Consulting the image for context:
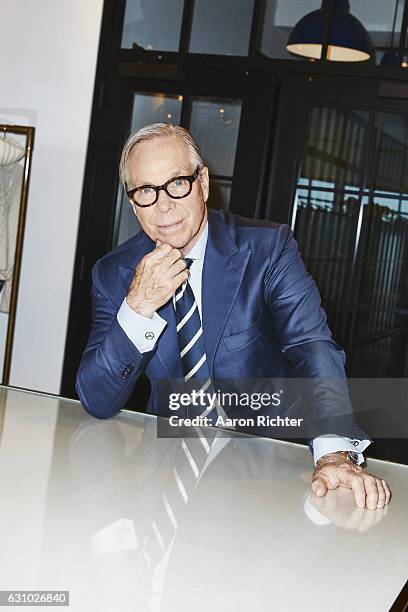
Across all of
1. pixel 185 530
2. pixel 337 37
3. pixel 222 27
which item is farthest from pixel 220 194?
pixel 185 530

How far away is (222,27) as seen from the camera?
4680mm

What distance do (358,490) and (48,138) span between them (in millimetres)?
3802

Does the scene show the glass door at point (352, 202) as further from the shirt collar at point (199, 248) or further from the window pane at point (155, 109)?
the shirt collar at point (199, 248)

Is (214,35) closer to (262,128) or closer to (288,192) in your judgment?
(262,128)

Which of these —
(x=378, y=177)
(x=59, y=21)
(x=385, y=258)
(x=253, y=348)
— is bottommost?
(x=253, y=348)

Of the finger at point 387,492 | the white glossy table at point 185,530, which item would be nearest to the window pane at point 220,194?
the white glossy table at point 185,530

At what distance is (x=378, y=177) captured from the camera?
449 centimetres

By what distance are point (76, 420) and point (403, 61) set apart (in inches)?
117

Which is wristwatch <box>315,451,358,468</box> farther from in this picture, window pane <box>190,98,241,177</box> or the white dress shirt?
window pane <box>190,98,241,177</box>

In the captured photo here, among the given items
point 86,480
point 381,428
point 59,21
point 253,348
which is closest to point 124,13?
point 59,21

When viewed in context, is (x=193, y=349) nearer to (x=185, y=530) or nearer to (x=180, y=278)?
(x=180, y=278)

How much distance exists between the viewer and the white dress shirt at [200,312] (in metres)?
1.81

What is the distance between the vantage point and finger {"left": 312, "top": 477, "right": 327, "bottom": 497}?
162 centimetres

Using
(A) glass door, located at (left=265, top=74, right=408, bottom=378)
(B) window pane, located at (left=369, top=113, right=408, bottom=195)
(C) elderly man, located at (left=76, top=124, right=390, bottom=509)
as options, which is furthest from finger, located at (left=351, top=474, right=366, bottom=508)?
(B) window pane, located at (left=369, top=113, right=408, bottom=195)
